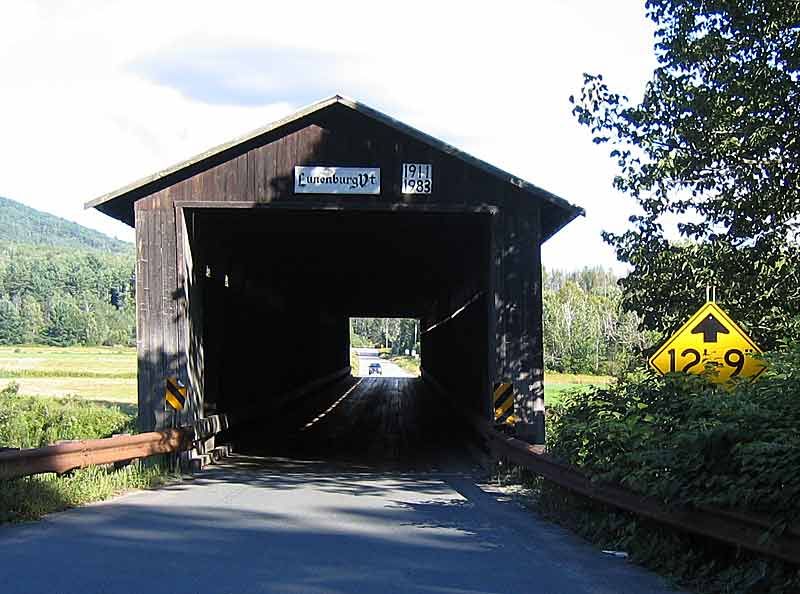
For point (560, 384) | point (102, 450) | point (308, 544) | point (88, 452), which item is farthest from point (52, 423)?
point (560, 384)

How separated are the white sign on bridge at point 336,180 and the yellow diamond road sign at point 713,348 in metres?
7.15

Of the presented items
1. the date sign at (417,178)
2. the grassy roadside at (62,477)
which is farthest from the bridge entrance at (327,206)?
the grassy roadside at (62,477)

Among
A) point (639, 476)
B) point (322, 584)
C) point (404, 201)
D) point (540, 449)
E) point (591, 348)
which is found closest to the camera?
point (322, 584)

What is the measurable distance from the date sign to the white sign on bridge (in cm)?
43

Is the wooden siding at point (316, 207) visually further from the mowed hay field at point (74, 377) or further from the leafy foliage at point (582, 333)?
the leafy foliage at point (582, 333)

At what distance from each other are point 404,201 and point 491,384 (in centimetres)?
318

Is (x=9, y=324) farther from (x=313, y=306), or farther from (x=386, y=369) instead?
(x=313, y=306)

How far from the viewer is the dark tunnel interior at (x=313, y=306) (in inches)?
692

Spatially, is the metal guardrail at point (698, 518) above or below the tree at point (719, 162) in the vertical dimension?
→ below

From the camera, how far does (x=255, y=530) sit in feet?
26.7

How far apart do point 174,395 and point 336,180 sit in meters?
4.09

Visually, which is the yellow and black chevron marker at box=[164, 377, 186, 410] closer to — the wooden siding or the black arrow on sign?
the wooden siding

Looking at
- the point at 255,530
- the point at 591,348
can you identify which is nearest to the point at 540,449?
the point at 255,530

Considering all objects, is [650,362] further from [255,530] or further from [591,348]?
[591,348]
